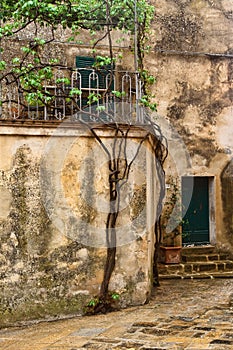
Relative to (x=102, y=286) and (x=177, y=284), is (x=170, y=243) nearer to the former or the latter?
(x=177, y=284)

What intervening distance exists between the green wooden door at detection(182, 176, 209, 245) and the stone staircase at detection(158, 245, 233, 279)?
33 cm

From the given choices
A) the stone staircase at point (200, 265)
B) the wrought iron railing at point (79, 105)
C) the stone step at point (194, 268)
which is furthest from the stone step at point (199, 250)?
the wrought iron railing at point (79, 105)

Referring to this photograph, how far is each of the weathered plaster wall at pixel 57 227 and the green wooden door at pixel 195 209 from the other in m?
4.22

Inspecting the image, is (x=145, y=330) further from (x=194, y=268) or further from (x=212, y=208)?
(x=212, y=208)

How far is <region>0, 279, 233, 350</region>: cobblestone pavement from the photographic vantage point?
5.22 meters

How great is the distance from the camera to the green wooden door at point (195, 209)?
11.0 metres

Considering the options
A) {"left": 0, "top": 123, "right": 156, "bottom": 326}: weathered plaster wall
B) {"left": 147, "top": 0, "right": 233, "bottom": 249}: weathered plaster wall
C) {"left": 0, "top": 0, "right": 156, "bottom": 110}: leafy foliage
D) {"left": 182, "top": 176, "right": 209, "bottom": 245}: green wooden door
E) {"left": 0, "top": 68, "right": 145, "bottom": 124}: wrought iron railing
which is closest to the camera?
{"left": 0, "top": 123, "right": 156, "bottom": 326}: weathered plaster wall

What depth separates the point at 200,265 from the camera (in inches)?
393

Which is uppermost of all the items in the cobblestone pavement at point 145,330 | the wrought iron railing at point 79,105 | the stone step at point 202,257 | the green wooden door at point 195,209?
the wrought iron railing at point 79,105

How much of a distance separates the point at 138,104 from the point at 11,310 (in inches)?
142

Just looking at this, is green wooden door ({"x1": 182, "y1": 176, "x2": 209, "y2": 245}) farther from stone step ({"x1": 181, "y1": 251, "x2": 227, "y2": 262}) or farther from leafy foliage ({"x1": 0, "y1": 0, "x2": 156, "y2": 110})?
leafy foliage ({"x1": 0, "y1": 0, "x2": 156, "y2": 110})

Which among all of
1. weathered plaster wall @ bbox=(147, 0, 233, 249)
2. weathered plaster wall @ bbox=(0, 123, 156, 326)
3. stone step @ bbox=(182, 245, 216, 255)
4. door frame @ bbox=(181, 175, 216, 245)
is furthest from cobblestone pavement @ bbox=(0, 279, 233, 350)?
weathered plaster wall @ bbox=(147, 0, 233, 249)

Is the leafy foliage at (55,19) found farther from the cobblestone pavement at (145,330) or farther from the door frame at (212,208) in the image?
the door frame at (212,208)

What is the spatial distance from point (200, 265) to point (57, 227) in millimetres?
4560
